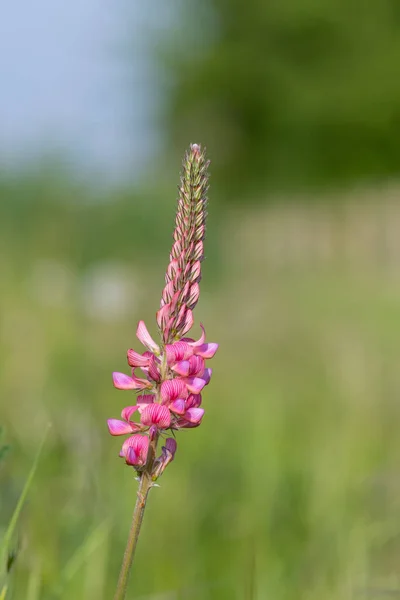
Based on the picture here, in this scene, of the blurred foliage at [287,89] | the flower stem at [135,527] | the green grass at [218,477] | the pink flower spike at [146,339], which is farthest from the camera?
the blurred foliage at [287,89]

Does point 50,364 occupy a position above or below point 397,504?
above

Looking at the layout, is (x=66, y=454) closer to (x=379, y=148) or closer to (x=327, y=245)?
(x=327, y=245)

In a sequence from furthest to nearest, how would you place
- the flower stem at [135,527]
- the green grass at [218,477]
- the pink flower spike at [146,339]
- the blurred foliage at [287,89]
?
the blurred foliage at [287,89] < the green grass at [218,477] < the pink flower spike at [146,339] < the flower stem at [135,527]

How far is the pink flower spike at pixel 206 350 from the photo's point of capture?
0.92 meters

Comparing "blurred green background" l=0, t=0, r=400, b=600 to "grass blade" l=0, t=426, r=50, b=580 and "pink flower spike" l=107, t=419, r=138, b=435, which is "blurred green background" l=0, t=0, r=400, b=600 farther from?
"pink flower spike" l=107, t=419, r=138, b=435

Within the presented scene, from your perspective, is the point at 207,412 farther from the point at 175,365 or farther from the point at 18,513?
the point at 175,365

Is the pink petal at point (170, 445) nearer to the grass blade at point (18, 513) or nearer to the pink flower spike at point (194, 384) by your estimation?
the pink flower spike at point (194, 384)

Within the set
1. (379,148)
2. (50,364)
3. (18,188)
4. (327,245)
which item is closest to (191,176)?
(50,364)

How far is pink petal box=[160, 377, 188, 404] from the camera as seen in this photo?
2.90ft

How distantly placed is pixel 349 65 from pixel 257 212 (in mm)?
9196

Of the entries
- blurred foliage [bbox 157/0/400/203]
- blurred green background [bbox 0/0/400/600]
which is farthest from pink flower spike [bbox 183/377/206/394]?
blurred foliage [bbox 157/0/400/203]

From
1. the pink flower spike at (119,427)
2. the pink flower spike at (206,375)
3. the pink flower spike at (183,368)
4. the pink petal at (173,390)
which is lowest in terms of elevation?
the pink flower spike at (119,427)

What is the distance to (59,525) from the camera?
2.04 m

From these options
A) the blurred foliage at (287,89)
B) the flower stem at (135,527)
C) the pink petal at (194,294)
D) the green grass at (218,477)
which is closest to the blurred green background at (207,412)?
the green grass at (218,477)
